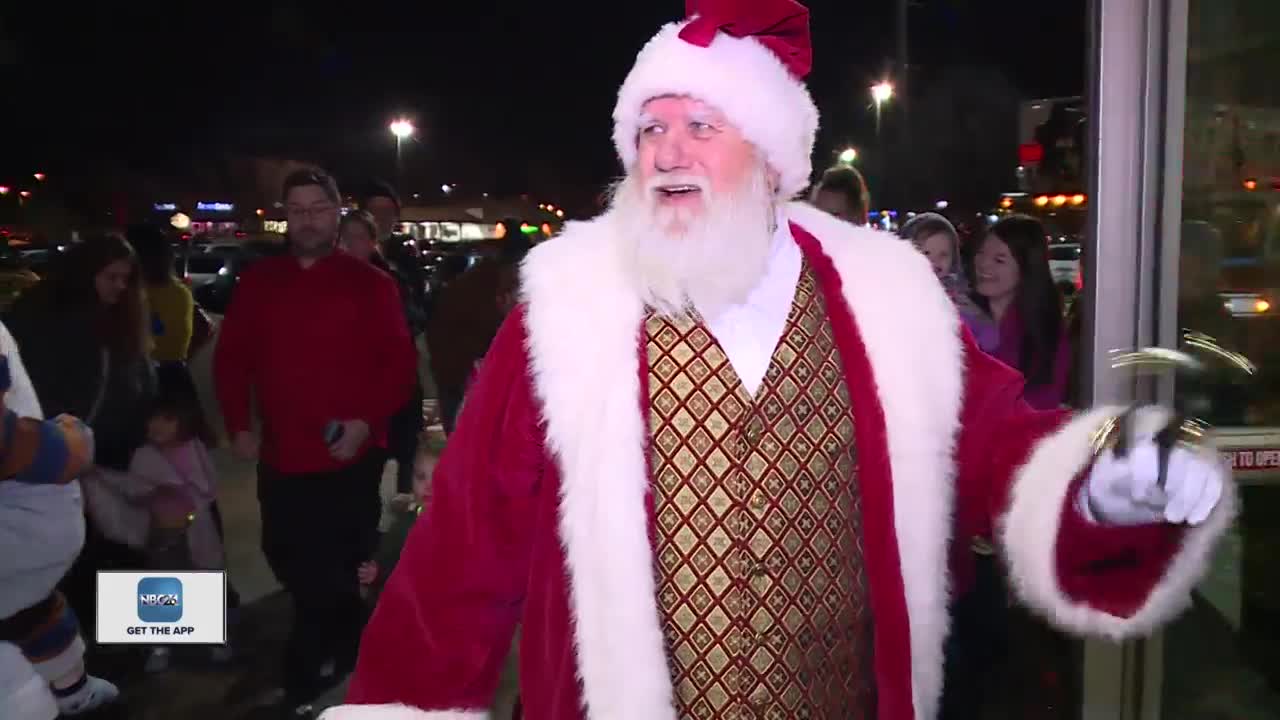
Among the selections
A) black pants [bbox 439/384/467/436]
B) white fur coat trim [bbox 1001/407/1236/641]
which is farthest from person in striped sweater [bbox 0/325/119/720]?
white fur coat trim [bbox 1001/407/1236/641]

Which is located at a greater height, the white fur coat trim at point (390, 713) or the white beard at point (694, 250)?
the white beard at point (694, 250)

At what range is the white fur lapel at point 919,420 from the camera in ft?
5.00

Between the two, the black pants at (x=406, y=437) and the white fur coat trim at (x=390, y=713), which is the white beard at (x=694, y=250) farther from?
the black pants at (x=406, y=437)

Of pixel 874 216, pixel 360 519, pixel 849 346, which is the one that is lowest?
pixel 360 519

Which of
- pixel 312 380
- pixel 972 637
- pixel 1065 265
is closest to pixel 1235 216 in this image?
pixel 1065 265

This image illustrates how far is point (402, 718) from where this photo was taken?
4.89 ft

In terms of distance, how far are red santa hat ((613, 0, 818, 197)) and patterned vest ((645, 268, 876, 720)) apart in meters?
0.35

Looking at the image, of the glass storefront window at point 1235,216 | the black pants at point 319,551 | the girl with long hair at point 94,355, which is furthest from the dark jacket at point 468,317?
the glass storefront window at point 1235,216

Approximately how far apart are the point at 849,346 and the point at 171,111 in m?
2.09

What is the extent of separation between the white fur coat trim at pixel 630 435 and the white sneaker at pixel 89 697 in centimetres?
192

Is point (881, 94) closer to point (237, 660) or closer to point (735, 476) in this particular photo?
point (735, 476)

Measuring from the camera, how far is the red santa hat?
163 cm

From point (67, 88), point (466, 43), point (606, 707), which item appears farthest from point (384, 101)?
point (606, 707)

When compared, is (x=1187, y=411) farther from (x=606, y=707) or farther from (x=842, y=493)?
(x=606, y=707)
